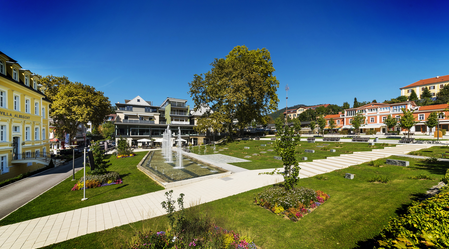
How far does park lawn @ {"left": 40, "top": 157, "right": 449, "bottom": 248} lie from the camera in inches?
222

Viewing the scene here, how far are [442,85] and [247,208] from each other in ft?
313

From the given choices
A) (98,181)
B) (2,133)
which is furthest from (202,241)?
(2,133)

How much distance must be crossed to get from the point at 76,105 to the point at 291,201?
46190 mm

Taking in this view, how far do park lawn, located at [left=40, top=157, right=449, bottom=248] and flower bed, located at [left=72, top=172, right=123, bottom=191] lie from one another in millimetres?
6925

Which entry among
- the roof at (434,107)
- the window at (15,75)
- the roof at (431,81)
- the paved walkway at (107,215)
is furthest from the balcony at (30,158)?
the roof at (431,81)

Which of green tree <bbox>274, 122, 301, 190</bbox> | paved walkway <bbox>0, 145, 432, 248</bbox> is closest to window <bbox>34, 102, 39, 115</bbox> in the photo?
paved walkway <bbox>0, 145, 432, 248</bbox>

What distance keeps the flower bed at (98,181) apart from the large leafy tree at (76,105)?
32828 mm

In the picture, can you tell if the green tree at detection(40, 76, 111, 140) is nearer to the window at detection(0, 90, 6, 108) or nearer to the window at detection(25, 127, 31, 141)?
the window at detection(25, 127, 31, 141)

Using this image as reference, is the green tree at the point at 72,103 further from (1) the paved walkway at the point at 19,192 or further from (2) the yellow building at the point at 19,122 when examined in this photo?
(1) the paved walkway at the point at 19,192

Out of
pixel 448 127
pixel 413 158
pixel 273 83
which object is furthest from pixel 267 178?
pixel 448 127

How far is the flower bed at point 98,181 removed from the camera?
11859mm

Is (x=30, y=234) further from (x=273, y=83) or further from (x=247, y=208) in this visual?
(x=273, y=83)

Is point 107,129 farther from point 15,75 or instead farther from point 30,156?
point 15,75

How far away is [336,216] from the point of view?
22.5 ft
